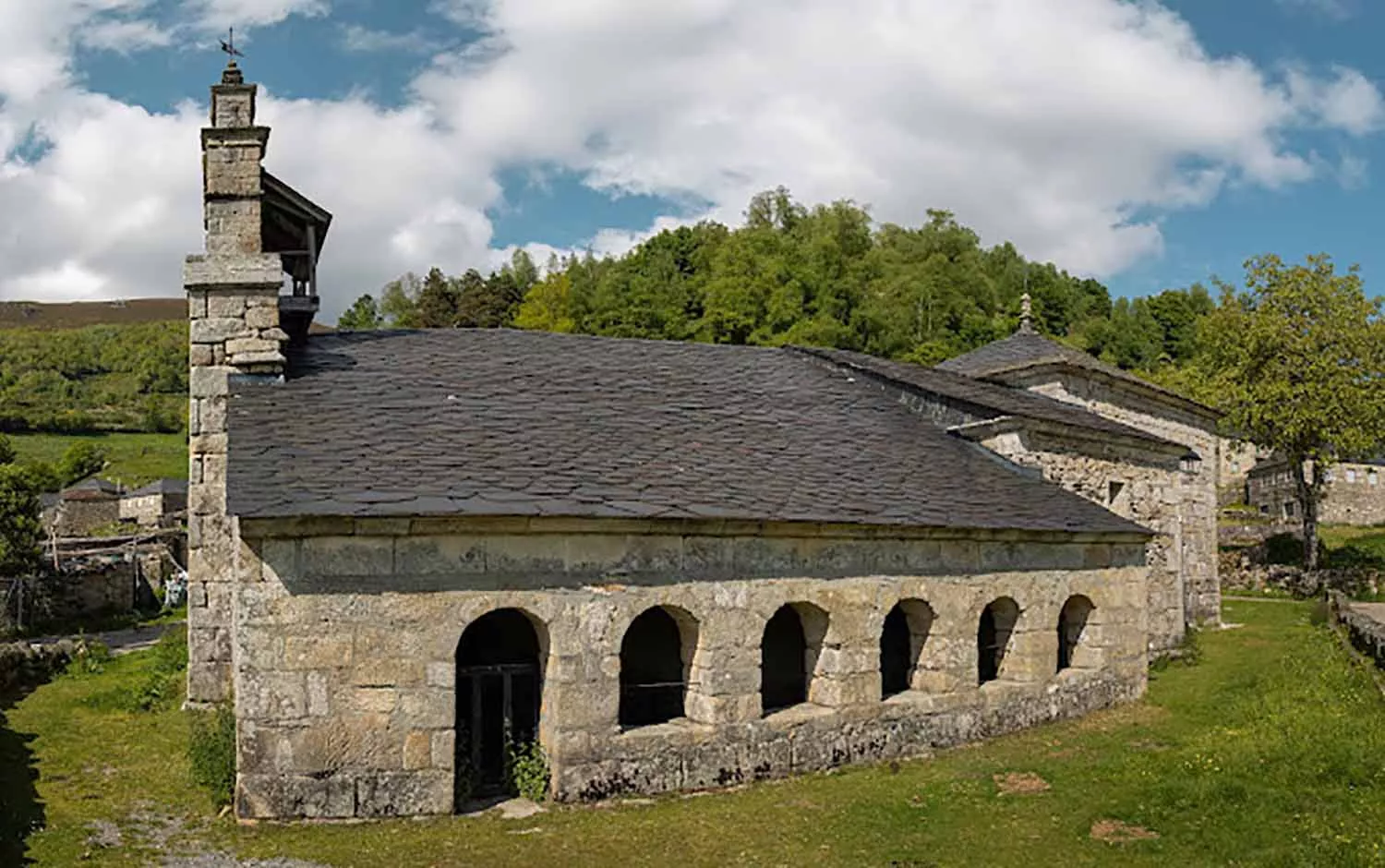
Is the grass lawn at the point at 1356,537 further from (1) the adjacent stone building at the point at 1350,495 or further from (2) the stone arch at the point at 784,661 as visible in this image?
(2) the stone arch at the point at 784,661

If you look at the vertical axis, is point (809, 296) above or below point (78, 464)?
above

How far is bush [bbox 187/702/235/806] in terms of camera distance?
971 centimetres

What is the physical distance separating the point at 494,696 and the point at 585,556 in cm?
212

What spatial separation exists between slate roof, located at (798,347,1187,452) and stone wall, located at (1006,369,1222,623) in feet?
5.41

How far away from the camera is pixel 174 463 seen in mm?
64875

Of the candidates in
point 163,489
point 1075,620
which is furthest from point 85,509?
point 1075,620

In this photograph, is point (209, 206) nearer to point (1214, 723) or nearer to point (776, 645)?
point (776, 645)

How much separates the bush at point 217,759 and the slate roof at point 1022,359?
15929 millimetres

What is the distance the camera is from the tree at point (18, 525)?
25562 millimetres

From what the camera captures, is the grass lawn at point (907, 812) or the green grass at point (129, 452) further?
the green grass at point (129, 452)

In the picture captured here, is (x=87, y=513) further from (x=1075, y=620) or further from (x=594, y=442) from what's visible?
(x=1075, y=620)

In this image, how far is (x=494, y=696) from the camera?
11.2 m

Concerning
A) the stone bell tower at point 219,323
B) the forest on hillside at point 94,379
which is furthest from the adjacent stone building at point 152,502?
the stone bell tower at point 219,323

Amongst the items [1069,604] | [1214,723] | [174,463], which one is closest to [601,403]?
[1069,604]
